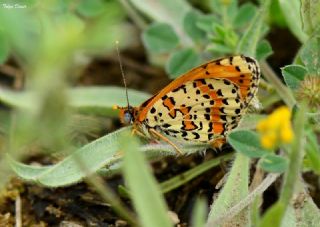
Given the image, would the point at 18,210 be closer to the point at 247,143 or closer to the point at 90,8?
the point at 247,143

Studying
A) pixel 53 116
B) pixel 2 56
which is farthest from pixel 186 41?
pixel 53 116

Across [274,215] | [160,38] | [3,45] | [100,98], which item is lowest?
[274,215]

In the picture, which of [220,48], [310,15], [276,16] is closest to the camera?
[310,15]

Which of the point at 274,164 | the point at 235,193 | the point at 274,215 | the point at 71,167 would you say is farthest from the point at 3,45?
the point at 274,215

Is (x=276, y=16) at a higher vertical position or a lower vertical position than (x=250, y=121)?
higher

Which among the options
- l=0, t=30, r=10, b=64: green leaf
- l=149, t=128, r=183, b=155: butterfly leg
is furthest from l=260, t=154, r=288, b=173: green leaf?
l=0, t=30, r=10, b=64: green leaf

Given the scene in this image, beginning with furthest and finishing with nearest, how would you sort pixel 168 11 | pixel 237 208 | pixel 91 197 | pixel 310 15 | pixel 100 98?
pixel 168 11 → pixel 100 98 → pixel 91 197 → pixel 310 15 → pixel 237 208

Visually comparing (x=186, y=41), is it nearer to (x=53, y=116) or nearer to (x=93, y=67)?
(x=93, y=67)
